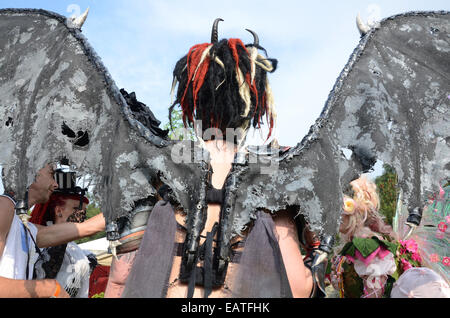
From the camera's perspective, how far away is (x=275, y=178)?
169 centimetres

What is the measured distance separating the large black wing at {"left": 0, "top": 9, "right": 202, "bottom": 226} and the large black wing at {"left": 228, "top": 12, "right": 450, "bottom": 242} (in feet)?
1.19

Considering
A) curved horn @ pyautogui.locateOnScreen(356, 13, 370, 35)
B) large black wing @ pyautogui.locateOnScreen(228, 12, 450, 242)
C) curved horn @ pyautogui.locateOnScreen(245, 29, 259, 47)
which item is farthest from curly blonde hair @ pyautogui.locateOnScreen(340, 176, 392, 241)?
curved horn @ pyautogui.locateOnScreen(245, 29, 259, 47)

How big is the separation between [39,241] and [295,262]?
2195 mm

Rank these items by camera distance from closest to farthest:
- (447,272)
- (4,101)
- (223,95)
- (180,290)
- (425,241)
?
(180,290)
(223,95)
(4,101)
(447,272)
(425,241)

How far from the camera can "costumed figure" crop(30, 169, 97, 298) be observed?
320cm

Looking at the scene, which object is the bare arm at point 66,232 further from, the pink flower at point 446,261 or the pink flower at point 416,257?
the pink flower at point 446,261

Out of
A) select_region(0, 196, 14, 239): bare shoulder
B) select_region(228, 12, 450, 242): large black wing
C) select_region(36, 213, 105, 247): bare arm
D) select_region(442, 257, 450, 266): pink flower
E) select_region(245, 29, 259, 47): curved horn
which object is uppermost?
select_region(245, 29, 259, 47): curved horn

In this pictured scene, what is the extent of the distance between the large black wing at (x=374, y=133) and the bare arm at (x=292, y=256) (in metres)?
0.10

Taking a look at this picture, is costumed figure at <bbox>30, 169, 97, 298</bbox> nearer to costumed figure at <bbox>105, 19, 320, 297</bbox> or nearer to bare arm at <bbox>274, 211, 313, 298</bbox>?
costumed figure at <bbox>105, 19, 320, 297</bbox>

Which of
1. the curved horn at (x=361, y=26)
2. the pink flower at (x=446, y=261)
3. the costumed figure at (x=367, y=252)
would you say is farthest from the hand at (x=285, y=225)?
the pink flower at (x=446, y=261)

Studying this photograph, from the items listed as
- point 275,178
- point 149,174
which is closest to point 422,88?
point 275,178

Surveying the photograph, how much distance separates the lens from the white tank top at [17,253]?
7.80 ft

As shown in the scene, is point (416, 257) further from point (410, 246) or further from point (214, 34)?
→ point (214, 34)

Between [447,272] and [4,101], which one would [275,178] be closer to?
[4,101]
